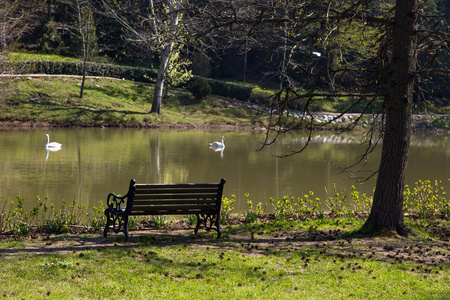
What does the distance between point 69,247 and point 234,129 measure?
104 ft

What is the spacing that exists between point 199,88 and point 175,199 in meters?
33.7

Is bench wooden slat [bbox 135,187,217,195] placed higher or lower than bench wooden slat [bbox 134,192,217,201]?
higher

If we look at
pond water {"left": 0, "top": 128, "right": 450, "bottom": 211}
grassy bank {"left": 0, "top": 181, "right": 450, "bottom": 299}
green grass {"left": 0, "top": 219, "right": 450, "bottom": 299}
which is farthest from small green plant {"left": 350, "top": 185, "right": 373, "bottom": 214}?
green grass {"left": 0, "top": 219, "right": 450, "bottom": 299}

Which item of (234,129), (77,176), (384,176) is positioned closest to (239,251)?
(384,176)

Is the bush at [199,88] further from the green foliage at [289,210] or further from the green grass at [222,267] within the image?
the green grass at [222,267]

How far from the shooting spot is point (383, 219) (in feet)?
27.3

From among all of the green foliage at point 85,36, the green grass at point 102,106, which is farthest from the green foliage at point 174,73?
the green foliage at point 85,36

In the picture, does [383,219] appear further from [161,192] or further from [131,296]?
[131,296]

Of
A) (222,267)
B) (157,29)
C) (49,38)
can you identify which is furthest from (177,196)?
(49,38)

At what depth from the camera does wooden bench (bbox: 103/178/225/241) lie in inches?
294

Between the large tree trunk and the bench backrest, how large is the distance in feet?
9.20

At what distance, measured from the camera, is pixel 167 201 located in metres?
7.71

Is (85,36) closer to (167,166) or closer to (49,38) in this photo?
(49,38)

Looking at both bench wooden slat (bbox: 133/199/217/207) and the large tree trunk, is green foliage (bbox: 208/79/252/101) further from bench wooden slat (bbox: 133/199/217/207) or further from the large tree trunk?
bench wooden slat (bbox: 133/199/217/207)
